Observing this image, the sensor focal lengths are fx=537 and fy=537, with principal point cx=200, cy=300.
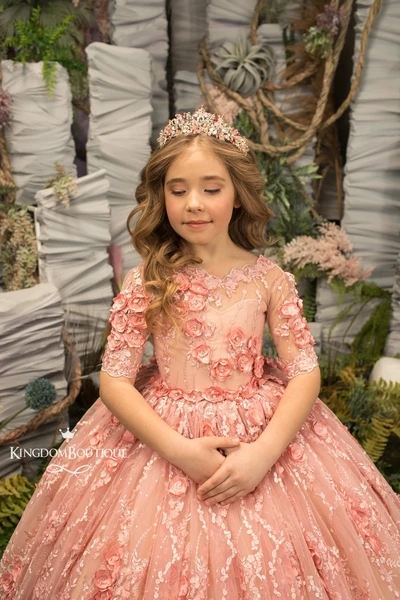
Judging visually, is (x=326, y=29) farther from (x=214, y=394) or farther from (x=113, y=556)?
(x=113, y=556)

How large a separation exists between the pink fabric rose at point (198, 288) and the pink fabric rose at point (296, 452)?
16.5 inches

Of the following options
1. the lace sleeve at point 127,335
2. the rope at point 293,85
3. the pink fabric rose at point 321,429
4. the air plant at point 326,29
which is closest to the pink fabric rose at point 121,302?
the lace sleeve at point 127,335

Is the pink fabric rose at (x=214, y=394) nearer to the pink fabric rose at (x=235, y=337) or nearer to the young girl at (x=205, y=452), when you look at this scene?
the young girl at (x=205, y=452)

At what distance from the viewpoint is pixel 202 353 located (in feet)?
4.27

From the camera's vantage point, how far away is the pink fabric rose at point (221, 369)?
1299 millimetres

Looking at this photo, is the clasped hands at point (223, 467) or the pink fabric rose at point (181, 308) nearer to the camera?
the clasped hands at point (223, 467)

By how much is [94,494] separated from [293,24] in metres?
2.00

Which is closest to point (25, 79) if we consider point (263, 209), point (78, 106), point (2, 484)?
point (78, 106)

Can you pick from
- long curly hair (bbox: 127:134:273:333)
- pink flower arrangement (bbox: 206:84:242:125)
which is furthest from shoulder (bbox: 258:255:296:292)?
pink flower arrangement (bbox: 206:84:242:125)

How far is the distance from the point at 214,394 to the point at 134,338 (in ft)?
0.77

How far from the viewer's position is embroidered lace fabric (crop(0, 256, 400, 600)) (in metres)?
1.07

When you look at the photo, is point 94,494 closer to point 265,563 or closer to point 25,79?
point 265,563

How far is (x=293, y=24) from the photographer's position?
7.39ft

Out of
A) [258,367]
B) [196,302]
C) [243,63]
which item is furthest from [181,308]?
[243,63]
